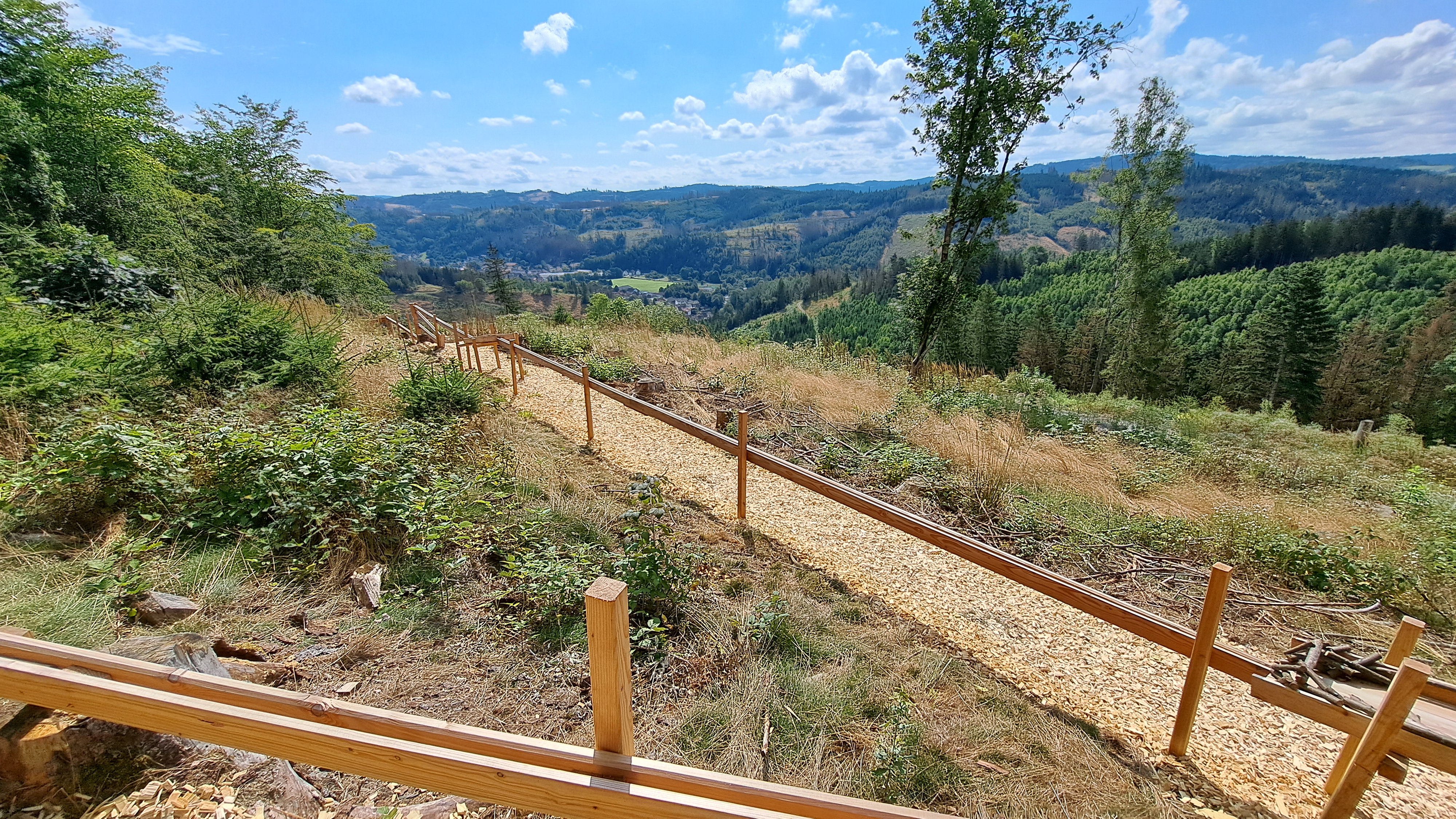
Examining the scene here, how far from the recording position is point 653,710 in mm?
2631

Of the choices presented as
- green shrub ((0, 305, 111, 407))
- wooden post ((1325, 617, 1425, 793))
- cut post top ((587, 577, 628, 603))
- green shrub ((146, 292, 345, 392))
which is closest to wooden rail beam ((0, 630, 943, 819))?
cut post top ((587, 577, 628, 603))

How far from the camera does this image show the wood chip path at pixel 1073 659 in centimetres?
260

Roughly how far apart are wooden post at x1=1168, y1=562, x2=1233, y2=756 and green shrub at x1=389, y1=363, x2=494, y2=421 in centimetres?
627

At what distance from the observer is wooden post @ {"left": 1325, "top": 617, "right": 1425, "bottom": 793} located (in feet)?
7.12

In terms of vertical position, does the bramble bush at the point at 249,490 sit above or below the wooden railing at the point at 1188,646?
above

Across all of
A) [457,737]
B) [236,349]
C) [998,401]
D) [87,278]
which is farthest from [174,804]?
[998,401]

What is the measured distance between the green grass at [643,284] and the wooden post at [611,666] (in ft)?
407

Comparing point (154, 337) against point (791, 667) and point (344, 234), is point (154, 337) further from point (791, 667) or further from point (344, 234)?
point (344, 234)

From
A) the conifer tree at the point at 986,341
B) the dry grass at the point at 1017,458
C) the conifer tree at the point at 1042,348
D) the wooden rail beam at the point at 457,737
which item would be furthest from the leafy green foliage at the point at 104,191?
the conifer tree at the point at 1042,348

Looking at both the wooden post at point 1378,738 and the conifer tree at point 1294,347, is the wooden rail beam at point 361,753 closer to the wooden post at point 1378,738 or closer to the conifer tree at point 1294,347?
the wooden post at point 1378,738

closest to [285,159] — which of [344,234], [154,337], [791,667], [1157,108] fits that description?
[344,234]

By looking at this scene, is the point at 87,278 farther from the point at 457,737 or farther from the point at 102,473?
the point at 457,737

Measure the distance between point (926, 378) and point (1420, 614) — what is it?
8.10 meters

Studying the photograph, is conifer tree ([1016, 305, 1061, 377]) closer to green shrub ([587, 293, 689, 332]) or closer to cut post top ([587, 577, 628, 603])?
green shrub ([587, 293, 689, 332])
